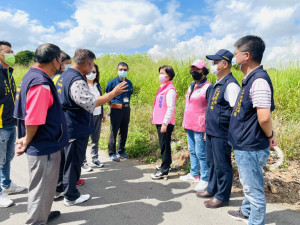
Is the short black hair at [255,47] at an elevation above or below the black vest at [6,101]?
above

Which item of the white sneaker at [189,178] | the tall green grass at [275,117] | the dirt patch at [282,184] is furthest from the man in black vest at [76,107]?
the tall green grass at [275,117]

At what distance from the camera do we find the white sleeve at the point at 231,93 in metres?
2.69

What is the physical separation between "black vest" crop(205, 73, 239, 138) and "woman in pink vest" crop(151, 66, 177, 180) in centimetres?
85

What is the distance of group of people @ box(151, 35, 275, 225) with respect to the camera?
2.17 meters

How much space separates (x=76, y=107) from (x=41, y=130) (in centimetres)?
66

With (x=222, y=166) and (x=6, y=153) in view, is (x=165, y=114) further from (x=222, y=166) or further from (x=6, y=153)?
(x=6, y=153)

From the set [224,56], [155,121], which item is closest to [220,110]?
[224,56]

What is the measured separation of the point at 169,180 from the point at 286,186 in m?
1.94

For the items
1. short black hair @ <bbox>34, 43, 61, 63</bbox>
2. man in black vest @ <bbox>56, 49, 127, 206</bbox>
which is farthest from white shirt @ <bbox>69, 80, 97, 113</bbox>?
short black hair @ <bbox>34, 43, 61, 63</bbox>

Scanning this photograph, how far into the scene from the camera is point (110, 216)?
9.13 ft

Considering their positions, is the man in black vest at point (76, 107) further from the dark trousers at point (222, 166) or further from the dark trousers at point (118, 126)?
the dark trousers at point (118, 126)

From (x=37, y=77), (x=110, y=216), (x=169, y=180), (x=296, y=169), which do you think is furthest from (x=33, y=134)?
(x=296, y=169)

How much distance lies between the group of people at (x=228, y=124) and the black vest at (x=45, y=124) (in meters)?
1.81

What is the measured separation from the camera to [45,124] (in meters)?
2.30
